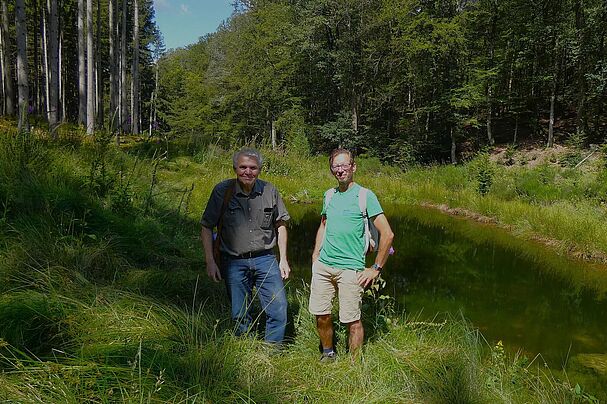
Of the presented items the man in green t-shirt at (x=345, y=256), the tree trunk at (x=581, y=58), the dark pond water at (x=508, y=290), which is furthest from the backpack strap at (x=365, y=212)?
the tree trunk at (x=581, y=58)

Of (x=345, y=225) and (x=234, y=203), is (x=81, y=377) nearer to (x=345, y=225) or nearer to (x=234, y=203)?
(x=234, y=203)

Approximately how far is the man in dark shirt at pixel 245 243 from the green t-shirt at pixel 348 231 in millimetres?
499

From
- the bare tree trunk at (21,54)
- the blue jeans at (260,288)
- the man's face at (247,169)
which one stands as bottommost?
the blue jeans at (260,288)

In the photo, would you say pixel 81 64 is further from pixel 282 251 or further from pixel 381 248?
pixel 381 248

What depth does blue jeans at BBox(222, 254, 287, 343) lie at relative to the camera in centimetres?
331

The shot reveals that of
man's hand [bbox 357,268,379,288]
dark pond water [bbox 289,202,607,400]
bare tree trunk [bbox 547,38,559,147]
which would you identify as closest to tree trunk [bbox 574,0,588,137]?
bare tree trunk [bbox 547,38,559,147]

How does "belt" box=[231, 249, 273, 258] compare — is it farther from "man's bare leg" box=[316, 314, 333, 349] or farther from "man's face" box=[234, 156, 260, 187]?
"man's bare leg" box=[316, 314, 333, 349]

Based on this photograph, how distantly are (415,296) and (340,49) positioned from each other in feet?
72.2

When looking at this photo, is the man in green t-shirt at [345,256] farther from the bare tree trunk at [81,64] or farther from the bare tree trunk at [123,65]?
the bare tree trunk at [123,65]

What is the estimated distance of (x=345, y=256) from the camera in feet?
10.6

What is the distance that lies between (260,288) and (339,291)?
63 centimetres

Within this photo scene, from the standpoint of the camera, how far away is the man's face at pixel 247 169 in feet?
10.7

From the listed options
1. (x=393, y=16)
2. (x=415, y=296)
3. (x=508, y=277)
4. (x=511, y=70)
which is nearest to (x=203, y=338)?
(x=415, y=296)

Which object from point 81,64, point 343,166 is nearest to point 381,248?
point 343,166
